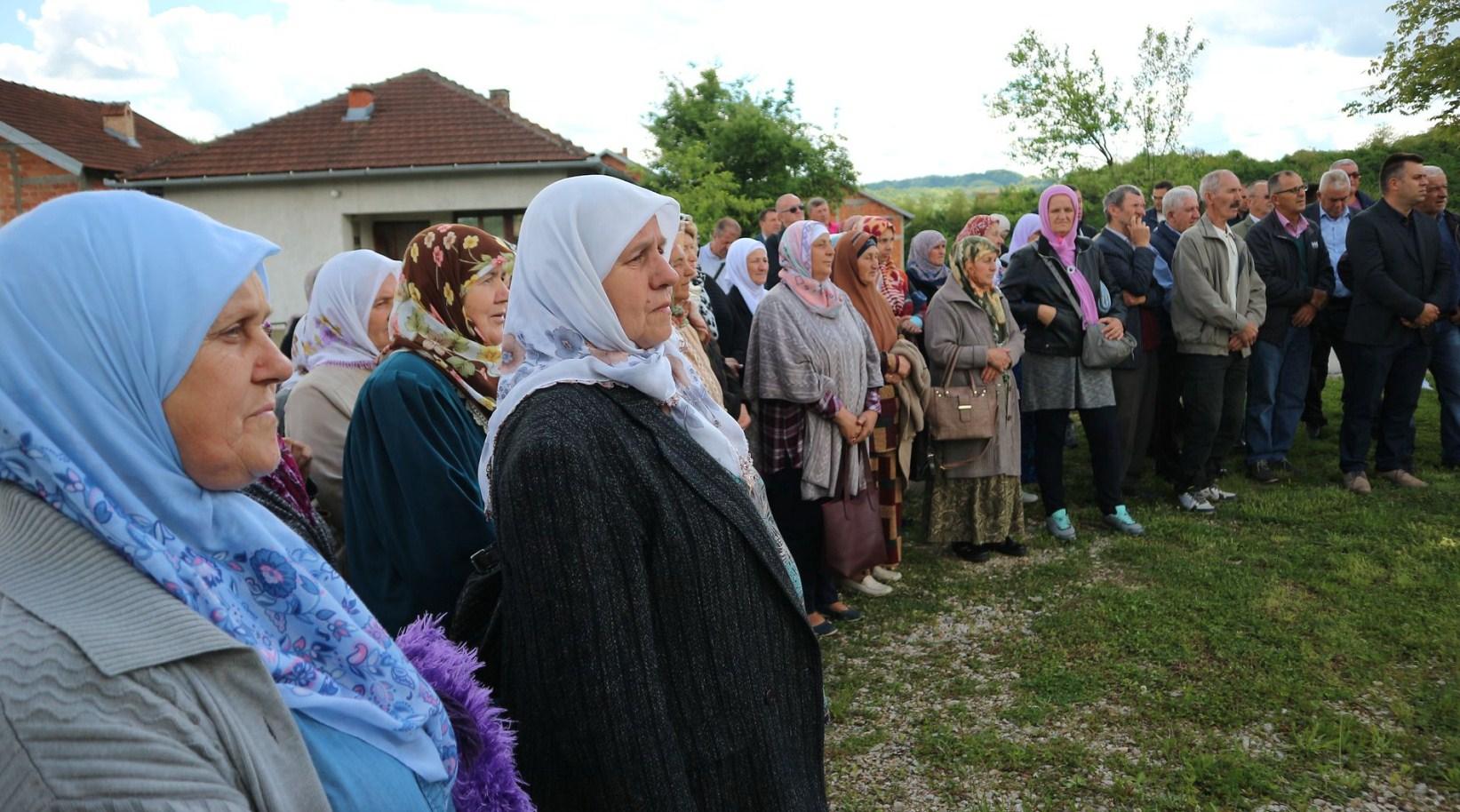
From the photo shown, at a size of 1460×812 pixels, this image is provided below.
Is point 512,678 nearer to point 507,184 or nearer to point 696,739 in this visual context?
A: point 696,739

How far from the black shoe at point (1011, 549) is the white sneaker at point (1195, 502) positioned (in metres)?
1.56

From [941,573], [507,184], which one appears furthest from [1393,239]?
[507,184]

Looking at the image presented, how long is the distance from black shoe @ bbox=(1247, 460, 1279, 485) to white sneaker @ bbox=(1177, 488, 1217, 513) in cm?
88

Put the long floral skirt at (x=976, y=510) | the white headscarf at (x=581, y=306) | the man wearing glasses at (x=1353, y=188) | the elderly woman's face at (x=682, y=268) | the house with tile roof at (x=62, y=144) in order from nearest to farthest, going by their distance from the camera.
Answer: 1. the white headscarf at (x=581, y=306)
2. the elderly woman's face at (x=682, y=268)
3. the long floral skirt at (x=976, y=510)
4. the man wearing glasses at (x=1353, y=188)
5. the house with tile roof at (x=62, y=144)

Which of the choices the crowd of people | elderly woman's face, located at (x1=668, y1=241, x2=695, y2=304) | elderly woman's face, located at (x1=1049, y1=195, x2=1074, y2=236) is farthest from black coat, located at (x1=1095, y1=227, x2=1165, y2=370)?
the crowd of people

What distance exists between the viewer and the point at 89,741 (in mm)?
961

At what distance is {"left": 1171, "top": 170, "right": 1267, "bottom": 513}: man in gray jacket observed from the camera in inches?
265

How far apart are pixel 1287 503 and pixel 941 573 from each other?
2.87 m

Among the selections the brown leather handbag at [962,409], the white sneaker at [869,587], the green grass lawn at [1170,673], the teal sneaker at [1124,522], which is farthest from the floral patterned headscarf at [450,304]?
the teal sneaker at [1124,522]

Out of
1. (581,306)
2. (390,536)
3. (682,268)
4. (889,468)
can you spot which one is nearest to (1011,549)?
(889,468)

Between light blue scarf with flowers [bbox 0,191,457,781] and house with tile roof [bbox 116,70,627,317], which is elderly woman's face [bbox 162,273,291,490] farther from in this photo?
house with tile roof [bbox 116,70,627,317]

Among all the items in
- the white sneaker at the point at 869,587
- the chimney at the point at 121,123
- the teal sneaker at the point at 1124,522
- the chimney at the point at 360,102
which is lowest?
the white sneaker at the point at 869,587

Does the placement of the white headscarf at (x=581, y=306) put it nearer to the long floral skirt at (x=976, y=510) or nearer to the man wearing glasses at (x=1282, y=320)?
the long floral skirt at (x=976, y=510)

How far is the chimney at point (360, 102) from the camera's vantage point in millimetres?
20203
